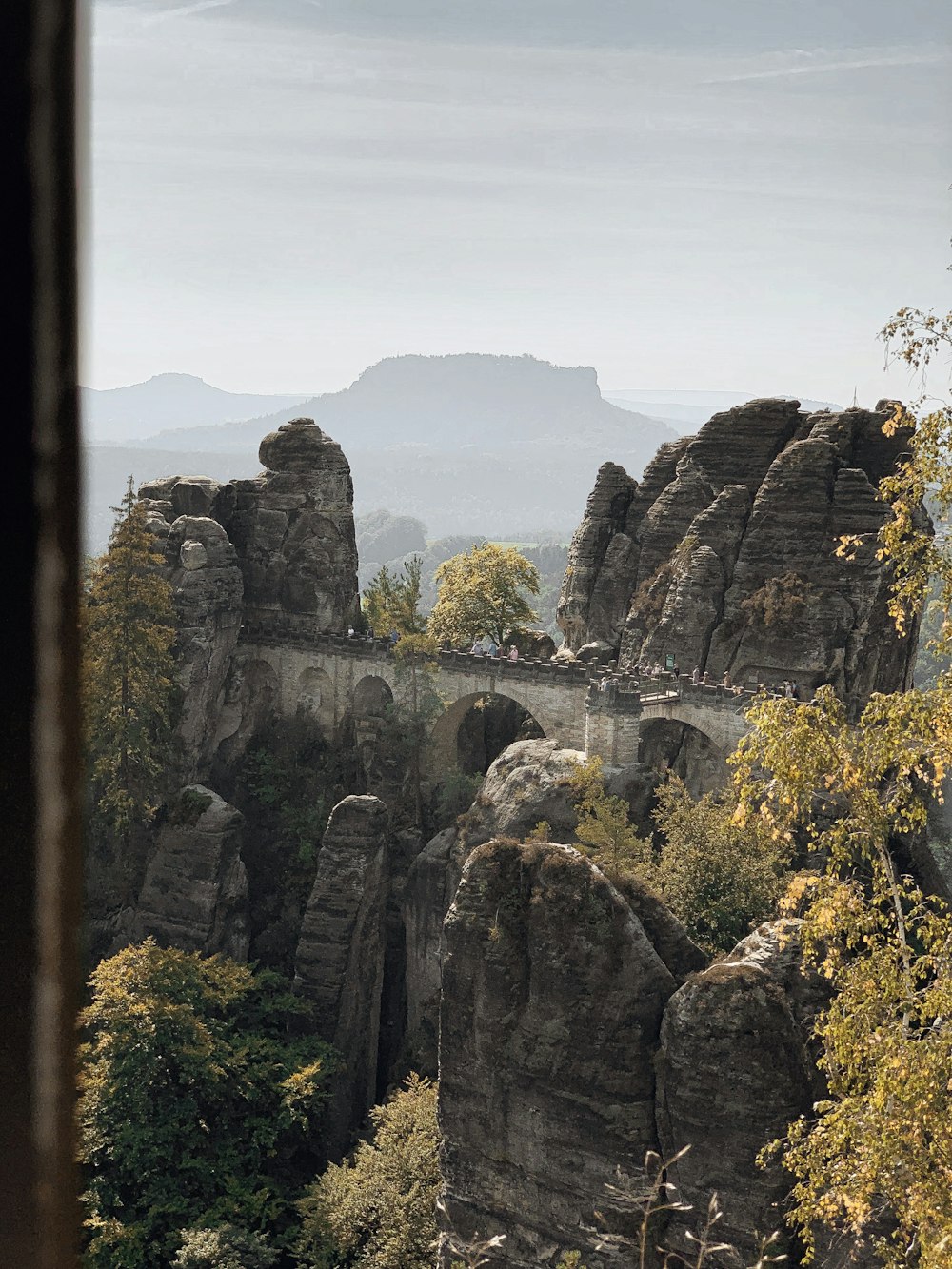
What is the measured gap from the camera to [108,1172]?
2945cm

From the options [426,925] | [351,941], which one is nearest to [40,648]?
[351,941]

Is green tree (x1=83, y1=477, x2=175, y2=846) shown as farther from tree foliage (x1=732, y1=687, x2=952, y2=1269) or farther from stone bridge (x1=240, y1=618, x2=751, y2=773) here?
tree foliage (x1=732, y1=687, x2=952, y2=1269)

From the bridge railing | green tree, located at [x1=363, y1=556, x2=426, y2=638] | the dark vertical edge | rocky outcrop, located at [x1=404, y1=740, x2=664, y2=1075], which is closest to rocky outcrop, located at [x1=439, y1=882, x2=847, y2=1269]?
rocky outcrop, located at [x1=404, y1=740, x2=664, y2=1075]

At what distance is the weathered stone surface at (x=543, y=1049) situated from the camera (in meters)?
20.5

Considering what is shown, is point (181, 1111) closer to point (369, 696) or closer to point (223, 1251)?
point (223, 1251)

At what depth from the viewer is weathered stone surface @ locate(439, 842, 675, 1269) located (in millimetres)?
20484

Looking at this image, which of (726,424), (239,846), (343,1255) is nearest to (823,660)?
(726,424)

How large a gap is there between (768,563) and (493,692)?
9916 mm

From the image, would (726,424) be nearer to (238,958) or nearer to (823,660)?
(823,660)

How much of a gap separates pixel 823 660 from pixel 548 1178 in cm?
2254

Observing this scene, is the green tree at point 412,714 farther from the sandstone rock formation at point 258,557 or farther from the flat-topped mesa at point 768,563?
the flat-topped mesa at point 768,563

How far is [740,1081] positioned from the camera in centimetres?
1919

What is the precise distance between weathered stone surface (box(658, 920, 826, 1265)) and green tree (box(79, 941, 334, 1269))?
12573 millimetres

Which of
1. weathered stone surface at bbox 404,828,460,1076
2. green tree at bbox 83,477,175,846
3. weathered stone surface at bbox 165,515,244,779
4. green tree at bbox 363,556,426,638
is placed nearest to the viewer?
weathered stone surface at bbox 404,828,460,1076
